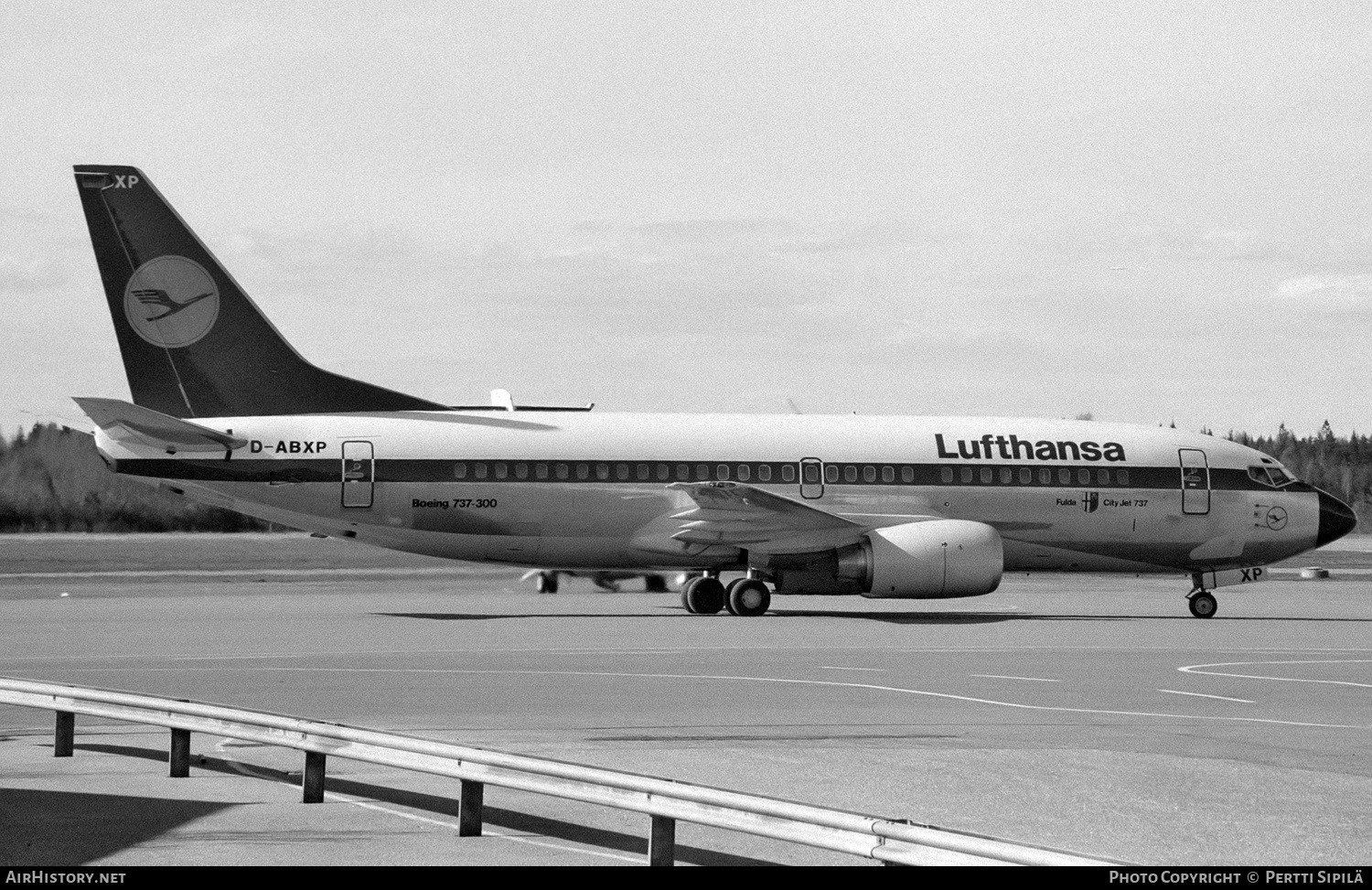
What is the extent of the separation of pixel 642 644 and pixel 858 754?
12.2m

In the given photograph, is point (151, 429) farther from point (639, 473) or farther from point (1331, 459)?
point (1331, 459)

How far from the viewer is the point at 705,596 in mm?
34688

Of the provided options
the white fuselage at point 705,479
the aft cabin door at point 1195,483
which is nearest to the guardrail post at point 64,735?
the white fuselage at point 705,479

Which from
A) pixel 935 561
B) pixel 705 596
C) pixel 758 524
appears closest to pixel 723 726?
pixel 935 561

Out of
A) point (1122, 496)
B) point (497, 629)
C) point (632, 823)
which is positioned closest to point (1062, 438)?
point (1122, 496)

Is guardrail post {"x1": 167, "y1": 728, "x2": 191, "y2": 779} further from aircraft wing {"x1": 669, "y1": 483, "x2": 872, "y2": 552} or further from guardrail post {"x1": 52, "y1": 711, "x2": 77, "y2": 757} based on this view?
aircraft wing {"x1": 669, "y1": 483, "x2": 872, "y2": 552}

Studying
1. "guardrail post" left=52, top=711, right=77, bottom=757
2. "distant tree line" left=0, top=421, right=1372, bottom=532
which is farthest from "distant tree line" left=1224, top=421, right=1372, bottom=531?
"guardrail post" left=52, top=711, right=77, bottom=757

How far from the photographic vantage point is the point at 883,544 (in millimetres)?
33219

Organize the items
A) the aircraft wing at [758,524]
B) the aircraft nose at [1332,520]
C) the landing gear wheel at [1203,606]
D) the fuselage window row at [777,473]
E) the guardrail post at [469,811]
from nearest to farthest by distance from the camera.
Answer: the guardrail post at [469,811]
the aircraft wing at [758,524]
the fuselage window row at [777,473]
the landing gear wheel at [1203,606]
the aircraft nose at [1332,520]

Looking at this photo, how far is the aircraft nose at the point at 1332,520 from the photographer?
37.1 metres

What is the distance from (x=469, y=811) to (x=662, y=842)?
152cm

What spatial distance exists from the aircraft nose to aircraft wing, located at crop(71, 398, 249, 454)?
2412 cm

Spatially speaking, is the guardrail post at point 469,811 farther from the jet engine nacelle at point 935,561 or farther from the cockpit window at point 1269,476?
the cockpit window at point 1269,476

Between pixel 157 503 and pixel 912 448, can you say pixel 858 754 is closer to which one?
pixel 912 448
